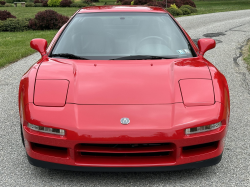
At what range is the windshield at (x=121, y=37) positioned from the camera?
11.9 ft

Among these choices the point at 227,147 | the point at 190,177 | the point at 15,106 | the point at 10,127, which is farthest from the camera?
the point at 15,106

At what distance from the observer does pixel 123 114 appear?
270cm

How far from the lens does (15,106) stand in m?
4.94

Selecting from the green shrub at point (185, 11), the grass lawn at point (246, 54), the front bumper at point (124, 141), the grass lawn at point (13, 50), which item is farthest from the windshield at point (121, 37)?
the green shrub at point (185, 11)

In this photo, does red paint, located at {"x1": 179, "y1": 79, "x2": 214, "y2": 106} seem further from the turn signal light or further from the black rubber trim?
the turn signal light

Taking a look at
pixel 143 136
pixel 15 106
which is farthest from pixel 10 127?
pixel 143 136

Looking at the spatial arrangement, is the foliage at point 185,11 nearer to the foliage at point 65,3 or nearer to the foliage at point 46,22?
Answer: the foliage at point 46,22

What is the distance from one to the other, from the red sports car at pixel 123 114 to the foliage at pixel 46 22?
11.8 metres

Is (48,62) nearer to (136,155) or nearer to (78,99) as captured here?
(78,99)

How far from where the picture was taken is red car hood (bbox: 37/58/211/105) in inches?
112

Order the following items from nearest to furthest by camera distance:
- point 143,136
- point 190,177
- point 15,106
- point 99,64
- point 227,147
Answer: point 143,136 < point 190,177 < point 99,64 < point 227,147 < point 15,106

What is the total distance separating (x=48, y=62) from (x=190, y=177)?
1.83 m

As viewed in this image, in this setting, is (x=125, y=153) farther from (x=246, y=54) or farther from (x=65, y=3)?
(x=65, y=3)

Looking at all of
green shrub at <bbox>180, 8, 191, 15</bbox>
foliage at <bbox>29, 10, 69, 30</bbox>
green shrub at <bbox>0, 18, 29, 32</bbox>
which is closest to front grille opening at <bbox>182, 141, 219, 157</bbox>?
foliage at <bbox>29, 10, 69, 30</bbox>
